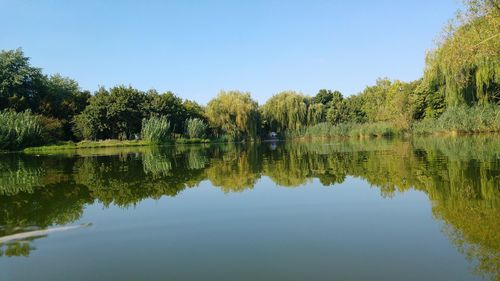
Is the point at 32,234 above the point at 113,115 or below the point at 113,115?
below

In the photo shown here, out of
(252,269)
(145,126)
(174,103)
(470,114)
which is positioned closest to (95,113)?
(145,126)

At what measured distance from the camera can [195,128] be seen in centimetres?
4416

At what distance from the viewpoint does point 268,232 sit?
5031 mm

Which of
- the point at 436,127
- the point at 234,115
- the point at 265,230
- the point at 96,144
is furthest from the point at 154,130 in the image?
the point at 265,230

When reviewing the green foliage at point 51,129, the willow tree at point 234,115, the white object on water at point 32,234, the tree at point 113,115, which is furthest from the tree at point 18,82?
the white object on water at point 32,234

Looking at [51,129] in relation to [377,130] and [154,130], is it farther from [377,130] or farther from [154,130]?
[377,130]

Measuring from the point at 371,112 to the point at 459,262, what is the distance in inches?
2213

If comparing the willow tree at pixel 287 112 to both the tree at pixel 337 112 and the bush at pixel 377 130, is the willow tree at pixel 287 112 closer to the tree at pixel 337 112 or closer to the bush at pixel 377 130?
the bush at pixel 377 130

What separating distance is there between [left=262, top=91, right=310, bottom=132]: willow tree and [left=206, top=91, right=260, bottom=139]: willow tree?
4.06m

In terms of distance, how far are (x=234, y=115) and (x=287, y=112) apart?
795 centimetres

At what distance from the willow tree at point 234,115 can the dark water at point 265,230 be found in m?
36.7

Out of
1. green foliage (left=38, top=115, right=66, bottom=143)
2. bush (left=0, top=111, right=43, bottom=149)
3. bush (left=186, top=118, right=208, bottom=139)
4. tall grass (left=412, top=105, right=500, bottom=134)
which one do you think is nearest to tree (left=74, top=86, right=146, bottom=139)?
green foliage (left=38, top=115, right=66, bottom=143)

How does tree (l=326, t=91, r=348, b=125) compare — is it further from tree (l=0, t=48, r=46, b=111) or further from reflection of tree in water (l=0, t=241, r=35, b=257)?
reflection of tree in water (l=0, t=241, r=35, b=257)

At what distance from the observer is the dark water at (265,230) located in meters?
3.70
